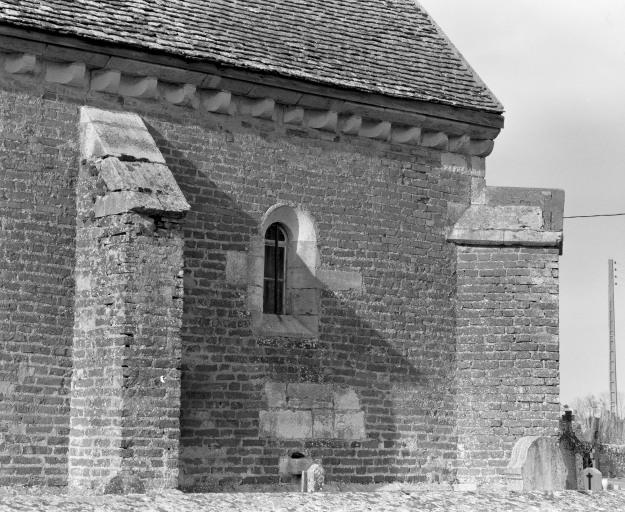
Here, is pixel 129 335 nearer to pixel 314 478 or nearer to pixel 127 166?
pixel 127 166

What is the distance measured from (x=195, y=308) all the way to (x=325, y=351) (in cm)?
222

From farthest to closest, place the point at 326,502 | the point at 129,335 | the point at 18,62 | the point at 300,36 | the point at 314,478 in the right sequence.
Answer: the point at 300,36, the point at 314,478, the point at 18,62, the point at 129,335, the point at 326,502

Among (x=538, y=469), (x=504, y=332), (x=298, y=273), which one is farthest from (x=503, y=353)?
(x=538, y=469)

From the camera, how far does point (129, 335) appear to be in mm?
15859

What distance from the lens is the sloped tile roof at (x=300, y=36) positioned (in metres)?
17.5

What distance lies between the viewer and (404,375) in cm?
2000

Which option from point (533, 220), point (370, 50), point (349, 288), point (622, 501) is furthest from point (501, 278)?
point (622, 501)

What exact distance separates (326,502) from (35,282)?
6631mm

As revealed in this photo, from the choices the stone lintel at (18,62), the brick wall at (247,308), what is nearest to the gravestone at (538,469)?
the brick wall at (247,308)

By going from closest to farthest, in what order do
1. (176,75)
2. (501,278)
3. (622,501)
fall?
(622,501) → (176,75) → (501,278)

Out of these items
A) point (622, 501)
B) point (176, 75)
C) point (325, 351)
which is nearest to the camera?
point (622, 501)

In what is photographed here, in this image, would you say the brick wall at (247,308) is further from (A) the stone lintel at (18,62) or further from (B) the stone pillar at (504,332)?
(A) the stone lintel at (18,62)

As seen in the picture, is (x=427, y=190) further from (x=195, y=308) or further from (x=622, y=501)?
(x=622, y=501)

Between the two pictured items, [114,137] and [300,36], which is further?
[300,36]
